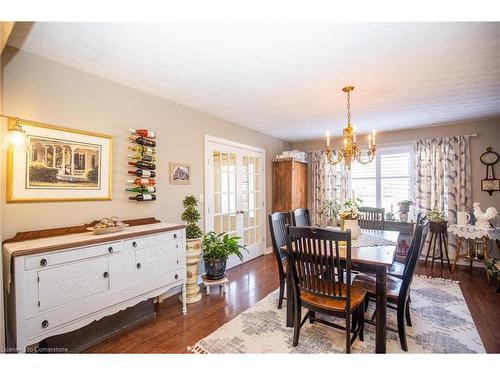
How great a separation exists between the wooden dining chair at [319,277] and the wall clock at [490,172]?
3.54m

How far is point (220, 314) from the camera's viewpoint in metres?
2.48

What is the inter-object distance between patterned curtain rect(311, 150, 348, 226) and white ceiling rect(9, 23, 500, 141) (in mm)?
2028

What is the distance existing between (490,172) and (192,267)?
488cm

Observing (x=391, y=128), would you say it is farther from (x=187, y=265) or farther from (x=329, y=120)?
(x=187, y=265)

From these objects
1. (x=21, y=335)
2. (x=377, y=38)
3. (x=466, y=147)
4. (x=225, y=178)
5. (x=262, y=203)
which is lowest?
(x=21, y=335)

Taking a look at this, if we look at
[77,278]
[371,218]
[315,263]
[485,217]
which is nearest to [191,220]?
[77,278]

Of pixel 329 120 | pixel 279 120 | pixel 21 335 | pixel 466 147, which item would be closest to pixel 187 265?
pixel 21 335

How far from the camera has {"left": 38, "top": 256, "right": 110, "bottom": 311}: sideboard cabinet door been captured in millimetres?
1556

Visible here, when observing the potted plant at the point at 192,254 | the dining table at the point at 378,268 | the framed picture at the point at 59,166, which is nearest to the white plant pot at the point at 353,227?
the dining table at the point at 378,268

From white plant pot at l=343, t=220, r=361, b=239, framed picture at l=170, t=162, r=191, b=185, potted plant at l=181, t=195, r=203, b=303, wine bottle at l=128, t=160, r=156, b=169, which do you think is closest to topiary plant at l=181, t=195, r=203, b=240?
potted plant at l=181, t=195, r=203, b=303

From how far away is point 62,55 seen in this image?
1.97 meters

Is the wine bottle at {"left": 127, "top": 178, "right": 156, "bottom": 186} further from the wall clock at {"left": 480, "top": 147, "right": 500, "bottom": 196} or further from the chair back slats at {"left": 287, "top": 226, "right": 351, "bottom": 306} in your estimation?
the wall clock at {"left": 480, "top": 147, "right": 500, "bottom": 196}

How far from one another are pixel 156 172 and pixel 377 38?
8.28ft

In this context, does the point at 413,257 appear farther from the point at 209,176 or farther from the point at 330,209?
the point at 330,209
